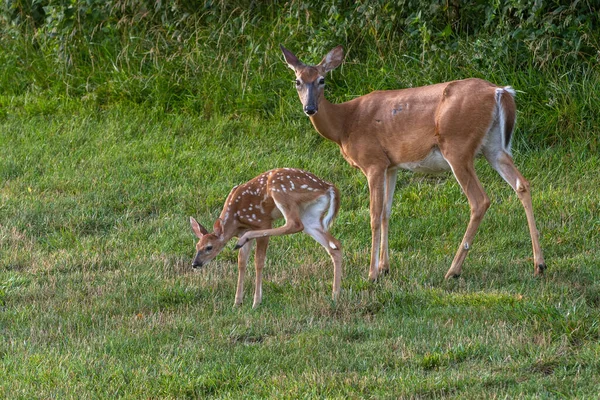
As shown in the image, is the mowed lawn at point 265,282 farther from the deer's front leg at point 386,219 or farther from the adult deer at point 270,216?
the adult deer at point 270,216

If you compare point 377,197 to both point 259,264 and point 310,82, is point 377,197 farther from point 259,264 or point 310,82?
point 259,264

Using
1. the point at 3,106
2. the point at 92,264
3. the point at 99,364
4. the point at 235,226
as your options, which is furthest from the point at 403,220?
the point at 3,106

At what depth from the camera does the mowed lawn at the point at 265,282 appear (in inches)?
226

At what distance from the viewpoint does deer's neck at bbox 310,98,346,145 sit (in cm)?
834

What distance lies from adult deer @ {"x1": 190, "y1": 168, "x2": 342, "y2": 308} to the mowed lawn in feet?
0.97

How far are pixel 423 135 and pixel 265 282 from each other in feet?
5.29

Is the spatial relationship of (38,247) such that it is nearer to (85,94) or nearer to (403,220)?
(403,220)

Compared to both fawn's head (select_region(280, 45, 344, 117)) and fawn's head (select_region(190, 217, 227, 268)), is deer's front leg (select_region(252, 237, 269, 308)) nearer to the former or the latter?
fawn's head (select_region(190, 217, 227, 268))

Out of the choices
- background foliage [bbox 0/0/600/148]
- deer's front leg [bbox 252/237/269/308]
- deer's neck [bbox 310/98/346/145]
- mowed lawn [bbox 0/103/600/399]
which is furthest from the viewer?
background foliage [bbox 0/0/600/148]

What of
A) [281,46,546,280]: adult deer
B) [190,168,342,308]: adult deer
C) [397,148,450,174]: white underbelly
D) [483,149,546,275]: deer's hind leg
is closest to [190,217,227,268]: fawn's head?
[190,168,342,308]: adult deer

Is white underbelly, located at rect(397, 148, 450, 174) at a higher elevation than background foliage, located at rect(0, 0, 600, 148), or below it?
higher

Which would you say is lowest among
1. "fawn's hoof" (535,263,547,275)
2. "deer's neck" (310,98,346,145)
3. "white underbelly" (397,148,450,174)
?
"fawn's hoof" (535,263,547,275)

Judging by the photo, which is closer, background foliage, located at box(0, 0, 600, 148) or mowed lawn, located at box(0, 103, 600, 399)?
mowed lawn, located at box(0, 103, 600, 399)

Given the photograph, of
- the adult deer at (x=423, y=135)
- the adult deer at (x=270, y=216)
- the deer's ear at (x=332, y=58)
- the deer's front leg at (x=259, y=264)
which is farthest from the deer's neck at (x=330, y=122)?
the deer's front leg at (x=259, y=264)
